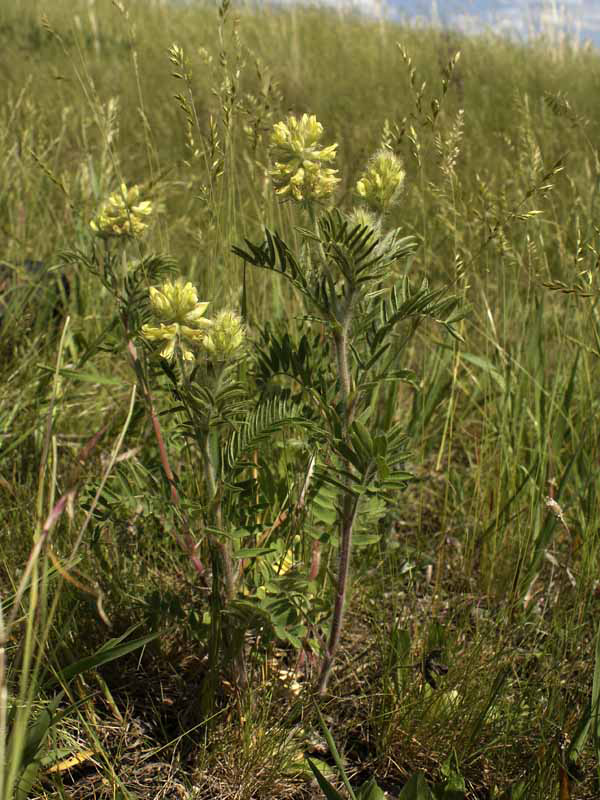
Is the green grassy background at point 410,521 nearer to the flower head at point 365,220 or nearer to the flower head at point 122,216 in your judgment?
the flower head at point 122,216

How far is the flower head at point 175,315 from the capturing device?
3.00ft

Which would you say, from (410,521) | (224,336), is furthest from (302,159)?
Result: (410,521)

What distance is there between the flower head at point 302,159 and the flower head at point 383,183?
5cm

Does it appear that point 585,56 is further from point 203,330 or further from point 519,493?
point 203,330

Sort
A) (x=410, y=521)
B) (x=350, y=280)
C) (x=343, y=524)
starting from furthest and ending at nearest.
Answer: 1. (x=410, y=521)
2. (x=343, y=524)
3. (x=350, y=280)

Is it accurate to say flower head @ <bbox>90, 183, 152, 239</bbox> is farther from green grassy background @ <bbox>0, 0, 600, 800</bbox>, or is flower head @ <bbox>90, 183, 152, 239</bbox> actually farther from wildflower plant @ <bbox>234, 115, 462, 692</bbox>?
wildflower plant @ <bbox>234, 115, 462, 692</bbox>

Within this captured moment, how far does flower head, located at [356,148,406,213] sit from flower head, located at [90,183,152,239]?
1.22 ft

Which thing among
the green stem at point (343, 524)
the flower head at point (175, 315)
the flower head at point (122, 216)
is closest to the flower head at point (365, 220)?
the green stem at point (343, 524)

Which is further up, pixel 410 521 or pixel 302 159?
pixel 302 159

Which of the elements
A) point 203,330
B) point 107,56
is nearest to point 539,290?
point 203,330

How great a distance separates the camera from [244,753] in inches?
42.1

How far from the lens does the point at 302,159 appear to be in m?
0.92

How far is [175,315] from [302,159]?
27cm

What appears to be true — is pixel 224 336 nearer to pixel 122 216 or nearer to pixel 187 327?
pixel 187 327
